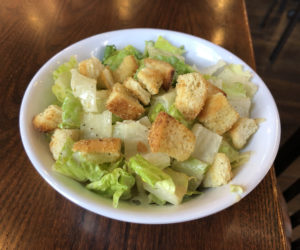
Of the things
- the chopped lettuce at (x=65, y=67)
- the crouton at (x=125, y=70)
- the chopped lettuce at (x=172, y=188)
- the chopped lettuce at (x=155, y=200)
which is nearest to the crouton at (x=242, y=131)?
the chopped lettuce at (x=172, y=188)

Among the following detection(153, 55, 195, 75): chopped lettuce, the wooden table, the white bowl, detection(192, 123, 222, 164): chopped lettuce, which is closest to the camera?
the white bowl

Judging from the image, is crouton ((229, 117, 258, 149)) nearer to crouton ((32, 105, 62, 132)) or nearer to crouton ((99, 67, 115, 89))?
crouton ((99, 67, 115, 89))

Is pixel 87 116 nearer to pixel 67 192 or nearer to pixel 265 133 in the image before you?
pixel 67 192

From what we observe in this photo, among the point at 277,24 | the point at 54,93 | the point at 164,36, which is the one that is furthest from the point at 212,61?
the point at 277,24

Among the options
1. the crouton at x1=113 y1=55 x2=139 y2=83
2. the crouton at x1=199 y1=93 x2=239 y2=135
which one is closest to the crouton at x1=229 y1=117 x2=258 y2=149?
the crouton at x1=199 y1=93 x2=239 y2=135

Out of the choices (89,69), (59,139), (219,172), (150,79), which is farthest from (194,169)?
(89,69)

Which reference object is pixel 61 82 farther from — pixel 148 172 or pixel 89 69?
pixel 148 172
